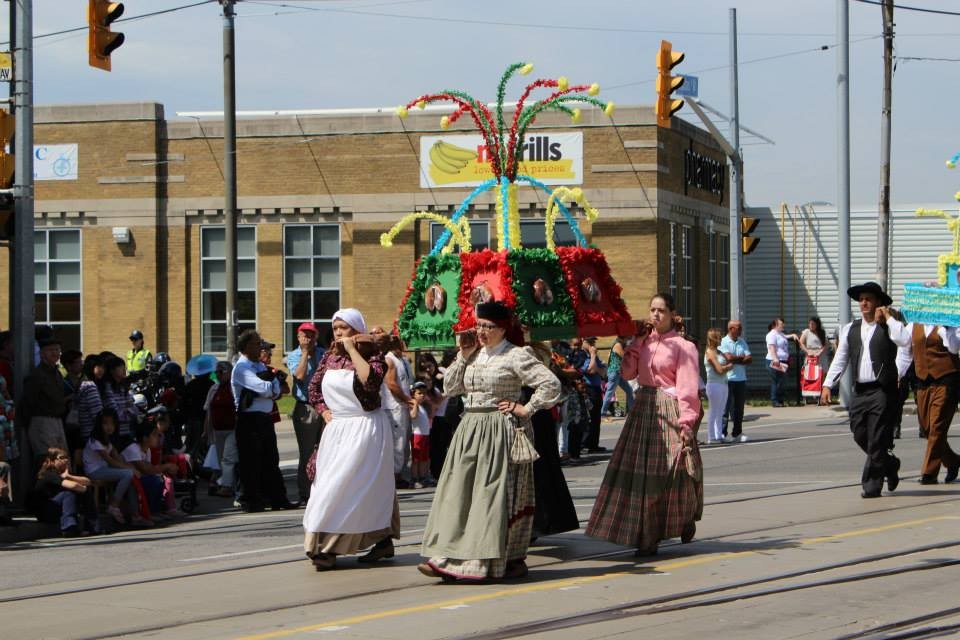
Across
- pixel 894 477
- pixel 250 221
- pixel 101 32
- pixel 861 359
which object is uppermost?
pixel 101 32

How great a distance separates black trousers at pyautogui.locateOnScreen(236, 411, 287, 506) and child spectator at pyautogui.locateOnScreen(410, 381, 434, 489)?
2644mm

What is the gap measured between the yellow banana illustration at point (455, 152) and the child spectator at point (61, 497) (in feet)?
66.2

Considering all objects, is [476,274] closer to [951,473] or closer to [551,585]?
[551,585]

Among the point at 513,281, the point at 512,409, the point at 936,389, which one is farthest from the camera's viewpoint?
the point at 936,389

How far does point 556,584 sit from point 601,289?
364cm

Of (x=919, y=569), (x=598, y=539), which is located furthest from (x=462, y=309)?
(x=919, y=569)

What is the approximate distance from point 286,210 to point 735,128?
10537mm

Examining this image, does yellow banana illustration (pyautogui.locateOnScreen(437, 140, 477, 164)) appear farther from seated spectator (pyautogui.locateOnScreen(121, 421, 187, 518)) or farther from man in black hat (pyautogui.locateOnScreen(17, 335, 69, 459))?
man in black hat (pyautogui.locateOnScreen(17, 335, 69, 459))

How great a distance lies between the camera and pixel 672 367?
34.3 feet

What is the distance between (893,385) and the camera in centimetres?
1370

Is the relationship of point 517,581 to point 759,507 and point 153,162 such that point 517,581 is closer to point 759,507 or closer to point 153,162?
point 759,507

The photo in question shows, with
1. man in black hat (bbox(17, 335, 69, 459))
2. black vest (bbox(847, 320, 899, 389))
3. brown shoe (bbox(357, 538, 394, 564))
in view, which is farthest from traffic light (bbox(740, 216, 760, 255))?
brown shoe (bbox(357, 538, 394, 564))

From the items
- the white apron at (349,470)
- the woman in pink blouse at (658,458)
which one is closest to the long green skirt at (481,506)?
the white apron at (349,470)

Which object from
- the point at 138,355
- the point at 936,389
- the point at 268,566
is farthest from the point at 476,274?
the point at 138,355
